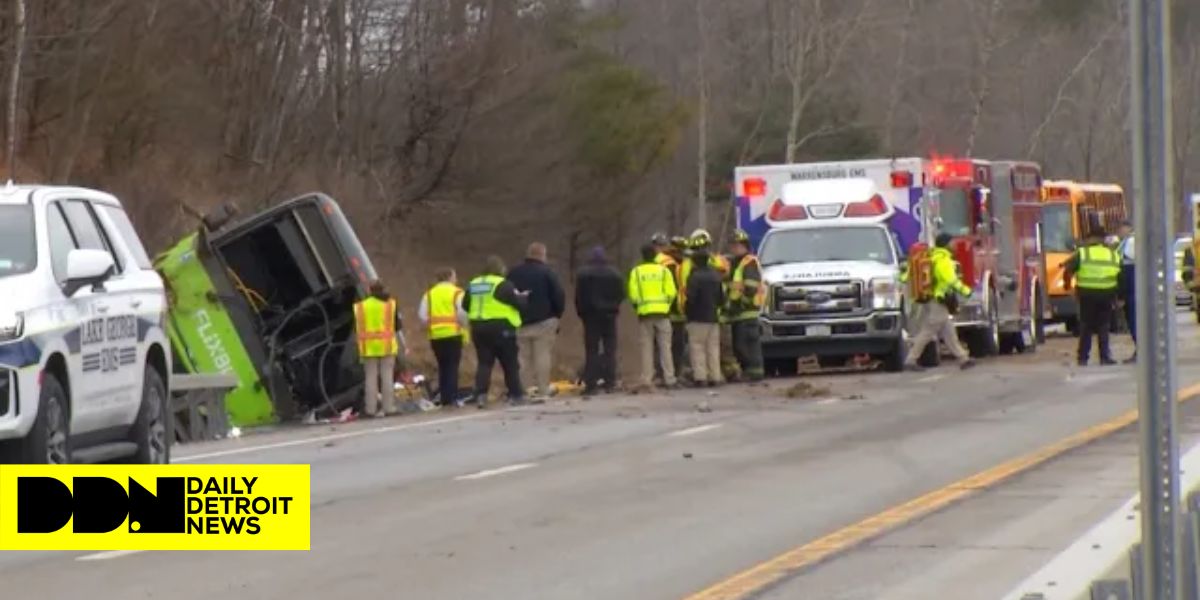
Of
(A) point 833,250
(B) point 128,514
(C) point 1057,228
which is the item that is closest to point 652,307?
(A) point 833,250

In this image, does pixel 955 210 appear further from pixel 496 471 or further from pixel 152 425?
pixel 152 425

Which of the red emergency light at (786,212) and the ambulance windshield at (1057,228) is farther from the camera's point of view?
the ambulance windshield at (1057,228)

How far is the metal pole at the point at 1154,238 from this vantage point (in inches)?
222

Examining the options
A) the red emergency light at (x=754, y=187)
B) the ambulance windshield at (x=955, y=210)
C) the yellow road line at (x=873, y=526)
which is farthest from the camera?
the ambulance windshield at (x=955, y=210)

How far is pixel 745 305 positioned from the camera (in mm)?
28625

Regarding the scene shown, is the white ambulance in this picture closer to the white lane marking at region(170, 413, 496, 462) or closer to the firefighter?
the firefighter

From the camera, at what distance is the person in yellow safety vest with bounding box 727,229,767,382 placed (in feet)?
93.8

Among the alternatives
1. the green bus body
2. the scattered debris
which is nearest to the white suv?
the green bus body

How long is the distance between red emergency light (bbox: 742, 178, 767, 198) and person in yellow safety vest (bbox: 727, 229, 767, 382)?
2.87 meters

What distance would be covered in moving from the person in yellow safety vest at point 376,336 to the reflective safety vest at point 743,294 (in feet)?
18.0

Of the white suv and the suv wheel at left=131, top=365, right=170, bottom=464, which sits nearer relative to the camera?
the white suv

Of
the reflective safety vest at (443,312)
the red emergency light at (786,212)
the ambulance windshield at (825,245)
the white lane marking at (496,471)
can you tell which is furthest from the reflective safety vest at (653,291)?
Answer: the white lane marking at (496,471)

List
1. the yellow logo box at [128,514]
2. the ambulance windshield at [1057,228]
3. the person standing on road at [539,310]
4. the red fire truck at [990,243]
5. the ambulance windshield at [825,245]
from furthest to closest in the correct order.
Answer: the ambulance windshield at [1057,228] < the red fire truck at [990,243] < the ambulance windshield at [825,245] < the person standing on road at [539,310] < the yellow logo box at [128,514]

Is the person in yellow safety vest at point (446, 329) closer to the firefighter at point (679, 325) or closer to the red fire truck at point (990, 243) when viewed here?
the firefighter at point (679, 325)
